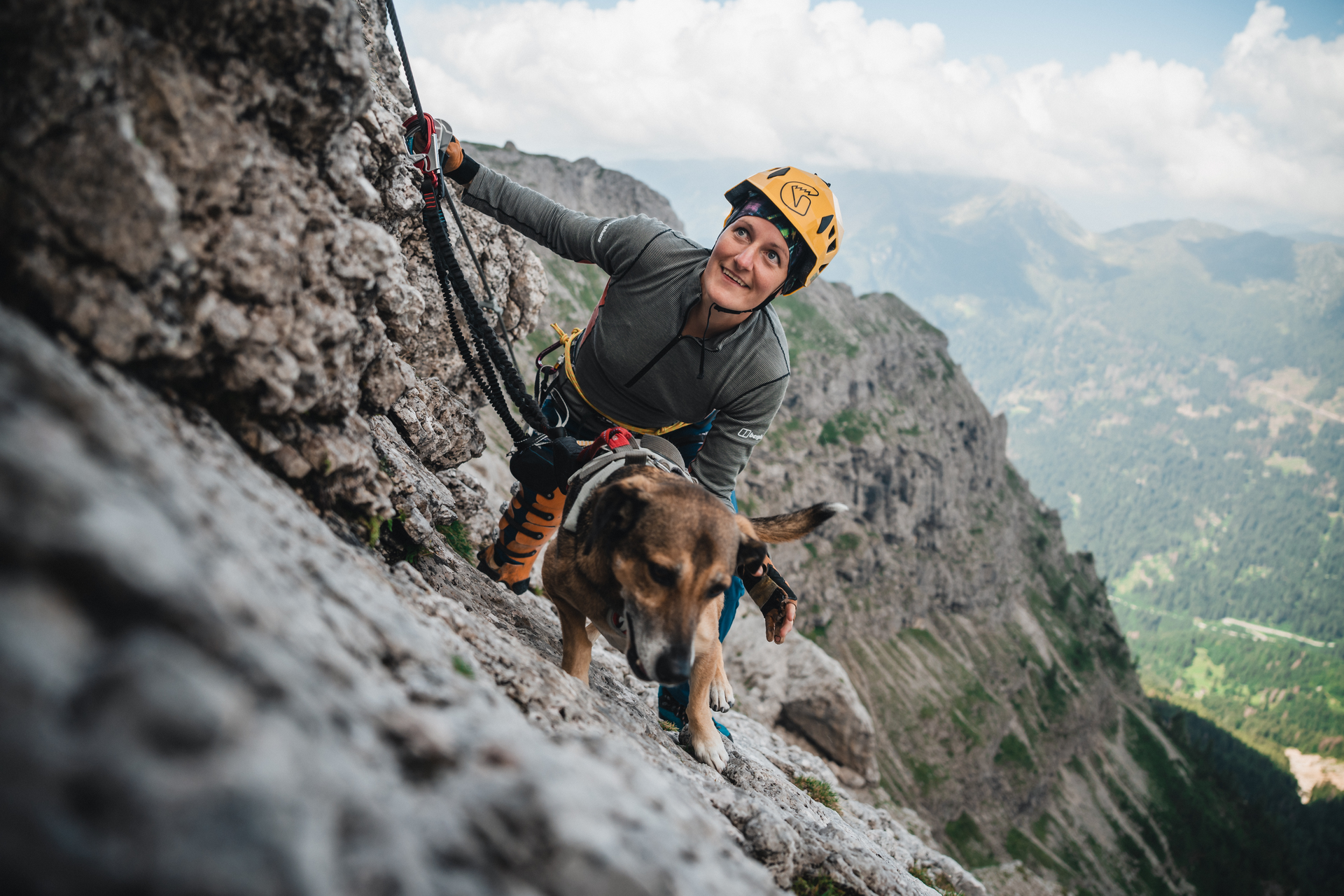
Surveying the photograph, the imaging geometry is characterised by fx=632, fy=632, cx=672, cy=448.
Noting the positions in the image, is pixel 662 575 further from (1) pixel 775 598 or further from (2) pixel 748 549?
(1) pixel 775 598

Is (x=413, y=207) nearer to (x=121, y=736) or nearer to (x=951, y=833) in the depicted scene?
(x=121, y=736)

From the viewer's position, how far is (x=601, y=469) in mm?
6016

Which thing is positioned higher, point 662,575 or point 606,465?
point 606,465

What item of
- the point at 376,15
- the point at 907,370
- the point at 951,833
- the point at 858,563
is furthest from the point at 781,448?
the point at 376,15

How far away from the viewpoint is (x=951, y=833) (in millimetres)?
92875

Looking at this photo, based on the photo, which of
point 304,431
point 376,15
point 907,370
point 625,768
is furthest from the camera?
point 907,370

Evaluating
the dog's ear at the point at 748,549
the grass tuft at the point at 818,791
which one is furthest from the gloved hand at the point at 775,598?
the grass tuft at the point at 818,791

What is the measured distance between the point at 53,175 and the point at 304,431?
73.0 inches

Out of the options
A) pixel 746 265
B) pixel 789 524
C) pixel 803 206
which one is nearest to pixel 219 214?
pixel 746 265

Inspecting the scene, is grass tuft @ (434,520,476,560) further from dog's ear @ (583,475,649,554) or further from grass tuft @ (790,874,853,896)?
grass tuft @ (790,874,853,896)

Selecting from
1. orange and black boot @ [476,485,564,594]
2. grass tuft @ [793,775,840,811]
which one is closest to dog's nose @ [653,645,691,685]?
orange and black boot @ [476,485,564,594]

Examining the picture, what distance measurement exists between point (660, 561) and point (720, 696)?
Answer: 3550 mm

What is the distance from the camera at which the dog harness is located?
5867 millimetres

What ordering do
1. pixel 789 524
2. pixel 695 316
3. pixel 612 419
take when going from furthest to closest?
1. pixel 612 419
2. pixel 695 316
3. pixel 789 524
